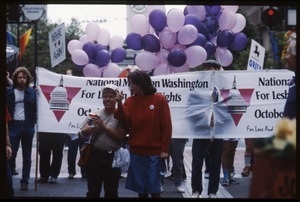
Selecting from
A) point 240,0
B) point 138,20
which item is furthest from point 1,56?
point 138,20

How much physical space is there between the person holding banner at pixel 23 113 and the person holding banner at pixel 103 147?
242 cm

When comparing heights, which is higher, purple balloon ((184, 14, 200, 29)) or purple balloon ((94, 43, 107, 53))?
purple balloon ((184, 14, 200, 29))

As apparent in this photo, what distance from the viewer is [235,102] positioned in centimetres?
838

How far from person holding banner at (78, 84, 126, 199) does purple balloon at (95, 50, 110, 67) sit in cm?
435

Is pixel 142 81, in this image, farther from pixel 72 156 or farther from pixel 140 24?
pixel 140 24

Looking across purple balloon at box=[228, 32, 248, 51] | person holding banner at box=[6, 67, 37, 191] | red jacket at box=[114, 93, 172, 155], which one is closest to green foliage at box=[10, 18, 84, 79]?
purple balloon at box=[228, 32, 248, 51]

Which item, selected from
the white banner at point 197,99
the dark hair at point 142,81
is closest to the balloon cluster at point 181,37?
the white banner at point 197,99

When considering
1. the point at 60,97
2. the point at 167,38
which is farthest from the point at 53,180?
the point at 167,38

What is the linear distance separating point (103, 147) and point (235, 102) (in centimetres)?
272

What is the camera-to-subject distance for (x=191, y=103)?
8383 millimetres

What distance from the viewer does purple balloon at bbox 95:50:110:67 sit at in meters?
10.6

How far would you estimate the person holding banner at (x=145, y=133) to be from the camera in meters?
6.14

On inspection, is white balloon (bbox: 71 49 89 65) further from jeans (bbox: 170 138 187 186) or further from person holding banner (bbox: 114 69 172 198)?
person holding banner (bbox: 114 69 172 198)

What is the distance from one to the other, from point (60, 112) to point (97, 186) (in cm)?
240
